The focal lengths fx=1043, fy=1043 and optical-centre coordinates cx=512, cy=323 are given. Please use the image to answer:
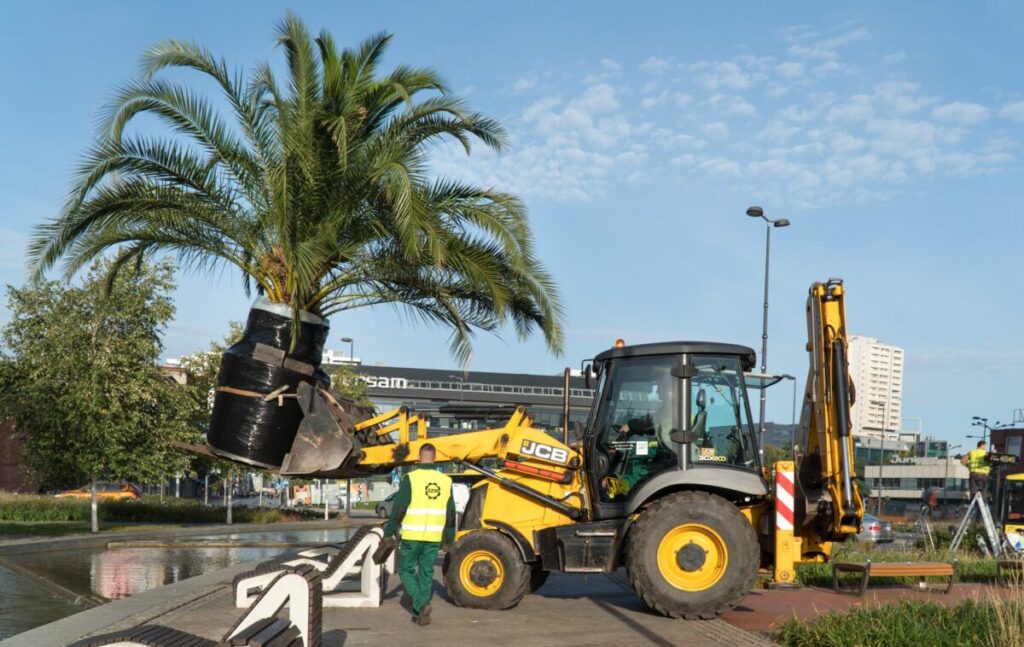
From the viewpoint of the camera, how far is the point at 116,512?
32.3 meters

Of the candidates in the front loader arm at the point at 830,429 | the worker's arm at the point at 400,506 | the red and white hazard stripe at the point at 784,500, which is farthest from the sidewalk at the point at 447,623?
the front loader arm at the point at 830,429

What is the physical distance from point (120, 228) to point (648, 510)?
29.3 feet

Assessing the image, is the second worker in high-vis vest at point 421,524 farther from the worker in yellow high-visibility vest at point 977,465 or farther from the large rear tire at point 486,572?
the worker in yellow high-visibility vest at point 977,465

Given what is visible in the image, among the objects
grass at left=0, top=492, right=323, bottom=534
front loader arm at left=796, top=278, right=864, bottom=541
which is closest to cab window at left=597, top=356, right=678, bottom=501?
front loader arm at left=796, top=278, right=864, bottom=541

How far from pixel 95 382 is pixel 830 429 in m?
19.8

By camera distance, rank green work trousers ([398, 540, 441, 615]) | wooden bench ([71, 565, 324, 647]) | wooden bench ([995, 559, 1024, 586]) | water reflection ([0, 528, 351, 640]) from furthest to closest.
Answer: wooden bench ([995, 559, 1024, 586]) → water reflection ([0, 528, 351, 640]) → green work trousers ([398, 540, 441, 615]) → wooden bench ([71, 565, 324, 647])

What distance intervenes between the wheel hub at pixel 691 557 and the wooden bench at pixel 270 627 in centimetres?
455

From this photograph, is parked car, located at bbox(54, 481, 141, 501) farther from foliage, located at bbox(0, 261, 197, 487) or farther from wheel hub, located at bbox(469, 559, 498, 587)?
wheel hub, located at bbox(469, 559, 498, 587)

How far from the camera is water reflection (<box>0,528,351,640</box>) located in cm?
1105

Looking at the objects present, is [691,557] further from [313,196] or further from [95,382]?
[95,382]

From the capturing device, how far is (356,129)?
1460 centimetres

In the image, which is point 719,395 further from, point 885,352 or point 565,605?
point 885,352

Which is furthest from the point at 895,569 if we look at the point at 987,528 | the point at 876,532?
the point at 876,532

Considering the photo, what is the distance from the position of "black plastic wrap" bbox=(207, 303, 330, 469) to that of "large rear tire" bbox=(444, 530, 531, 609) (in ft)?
8.66
